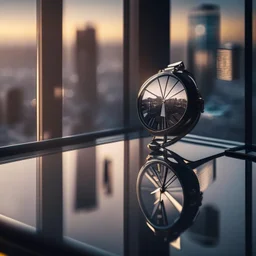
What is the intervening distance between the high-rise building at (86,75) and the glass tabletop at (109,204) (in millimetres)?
432

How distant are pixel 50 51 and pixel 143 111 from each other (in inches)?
21.9

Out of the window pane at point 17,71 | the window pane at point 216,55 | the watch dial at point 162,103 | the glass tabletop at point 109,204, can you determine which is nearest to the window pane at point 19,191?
the glass tabletop at point 109,204

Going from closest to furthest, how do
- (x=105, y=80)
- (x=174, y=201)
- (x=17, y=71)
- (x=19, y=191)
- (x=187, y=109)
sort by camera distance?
(x=174, y=201) < (x=19, y=191) < (x=187, y=109) < (x=17, y=71) < (x=105, y=80)

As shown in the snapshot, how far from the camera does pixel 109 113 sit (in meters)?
2.46

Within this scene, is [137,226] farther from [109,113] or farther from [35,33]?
[109,113]

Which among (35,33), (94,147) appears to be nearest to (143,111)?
(94,147)

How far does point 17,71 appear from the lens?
6.39 ft

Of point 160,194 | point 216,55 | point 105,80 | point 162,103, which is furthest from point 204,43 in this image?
point 160,194

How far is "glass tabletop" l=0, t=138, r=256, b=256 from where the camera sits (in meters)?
0.92

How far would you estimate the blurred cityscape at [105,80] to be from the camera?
196 centimetres

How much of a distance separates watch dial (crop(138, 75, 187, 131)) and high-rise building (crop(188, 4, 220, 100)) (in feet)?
1.89

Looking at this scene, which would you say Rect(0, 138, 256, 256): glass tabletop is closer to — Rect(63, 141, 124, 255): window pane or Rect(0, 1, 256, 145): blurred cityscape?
Rect(63, 141, 124, 255): window pane

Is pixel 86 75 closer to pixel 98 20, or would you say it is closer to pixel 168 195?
pixel 98 20

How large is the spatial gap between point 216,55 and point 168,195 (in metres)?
1.17
